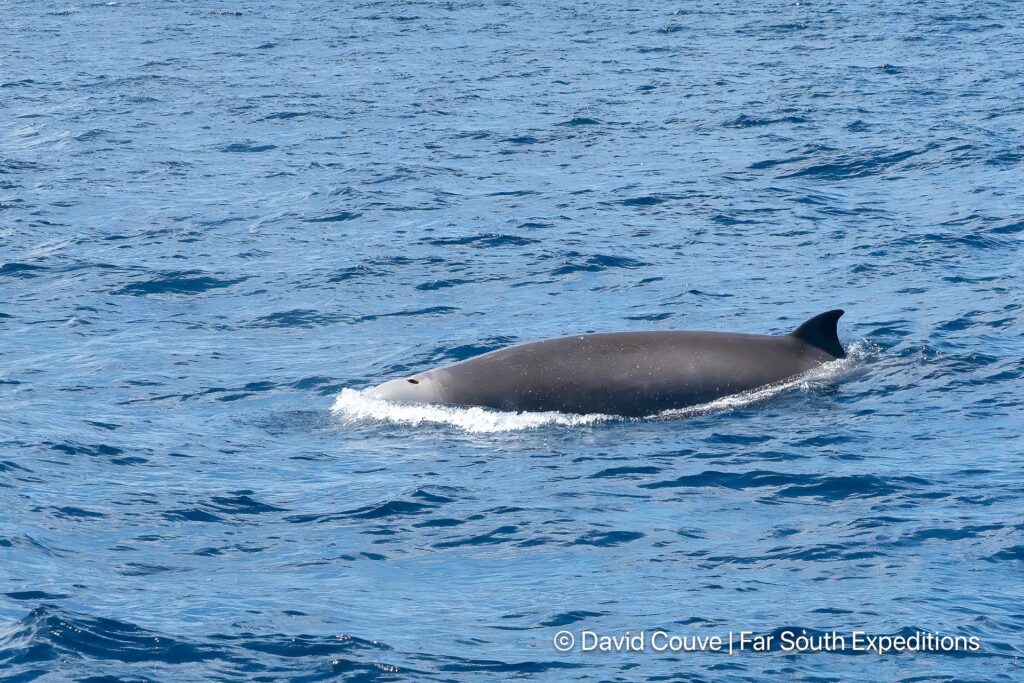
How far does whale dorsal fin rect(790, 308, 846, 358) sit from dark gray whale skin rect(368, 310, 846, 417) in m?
0.01

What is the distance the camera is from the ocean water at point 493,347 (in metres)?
13.6

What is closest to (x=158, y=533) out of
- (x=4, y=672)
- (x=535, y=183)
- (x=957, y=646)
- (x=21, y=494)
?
(x=21, y=494)

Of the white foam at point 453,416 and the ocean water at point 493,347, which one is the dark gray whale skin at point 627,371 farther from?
the ocean water at point 493,347

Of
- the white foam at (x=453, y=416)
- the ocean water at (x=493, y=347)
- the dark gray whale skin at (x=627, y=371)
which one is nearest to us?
the ocean water at (x=493, y=347)

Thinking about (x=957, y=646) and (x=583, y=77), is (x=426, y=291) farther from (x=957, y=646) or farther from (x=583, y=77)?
(x=583, y=77)

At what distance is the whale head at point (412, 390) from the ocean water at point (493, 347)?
0.94 ft

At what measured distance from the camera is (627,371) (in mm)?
19203

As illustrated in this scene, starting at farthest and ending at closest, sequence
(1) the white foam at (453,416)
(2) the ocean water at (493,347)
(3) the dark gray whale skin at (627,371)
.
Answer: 1. (3) the dark gray whale skin at (627,371)
2. (1) the white foam at (453,416)
3. (2) the ocean water at (493,347)

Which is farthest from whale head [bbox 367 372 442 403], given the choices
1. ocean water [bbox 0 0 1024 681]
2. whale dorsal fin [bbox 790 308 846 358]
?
whale dorsal fin [bbox 790 308 846 358]

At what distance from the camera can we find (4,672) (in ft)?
40.7

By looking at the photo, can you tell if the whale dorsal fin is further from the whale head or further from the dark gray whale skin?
the whale head

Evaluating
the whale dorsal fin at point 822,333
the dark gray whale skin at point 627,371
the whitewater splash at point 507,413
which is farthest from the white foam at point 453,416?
the whale dorsal fin at point 822,333

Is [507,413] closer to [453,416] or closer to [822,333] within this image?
[453,416]

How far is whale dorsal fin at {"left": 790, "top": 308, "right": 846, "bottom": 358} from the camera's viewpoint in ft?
64.8
